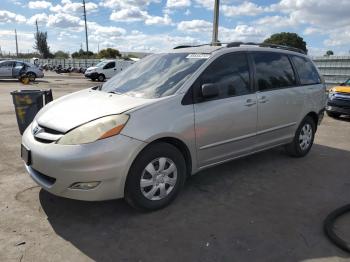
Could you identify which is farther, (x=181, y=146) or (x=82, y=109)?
(x=181, y=146)

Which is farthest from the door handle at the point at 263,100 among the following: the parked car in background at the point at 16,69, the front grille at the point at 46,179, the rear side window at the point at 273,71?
the parked car in background at the point at 16,69

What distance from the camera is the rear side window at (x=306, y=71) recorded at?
A: 5.94 metres

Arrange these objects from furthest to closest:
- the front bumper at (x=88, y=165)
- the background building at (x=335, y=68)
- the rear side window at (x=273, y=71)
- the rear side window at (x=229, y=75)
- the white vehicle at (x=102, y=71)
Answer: the white vehicle at (x=102, y=71), the background building at (x=335, y=68), the rear side window at (x=273, y=71), the rear side window at (x=229, y=75), the front bumper at (x=88, y=165)

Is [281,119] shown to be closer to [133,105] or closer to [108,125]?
[133,105]

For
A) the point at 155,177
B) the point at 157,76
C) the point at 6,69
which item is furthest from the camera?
the point at 6,69

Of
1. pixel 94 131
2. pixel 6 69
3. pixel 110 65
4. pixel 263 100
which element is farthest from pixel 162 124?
pixel 110 65

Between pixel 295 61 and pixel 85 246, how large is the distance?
4393mm

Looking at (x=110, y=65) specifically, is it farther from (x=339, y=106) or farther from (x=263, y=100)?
(x=263, y=100)

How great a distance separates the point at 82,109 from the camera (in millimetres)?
3885

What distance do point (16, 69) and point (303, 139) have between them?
908 inches

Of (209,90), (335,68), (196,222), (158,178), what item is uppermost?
(209,90)

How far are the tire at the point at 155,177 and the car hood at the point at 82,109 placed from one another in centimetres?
54

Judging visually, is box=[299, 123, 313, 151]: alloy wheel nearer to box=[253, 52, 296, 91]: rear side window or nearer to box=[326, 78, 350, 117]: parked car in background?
box=[253, 52, 296, 91]: rear side window

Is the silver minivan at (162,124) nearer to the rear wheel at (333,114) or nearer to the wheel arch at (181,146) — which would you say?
the wheel arch at (181,146)
